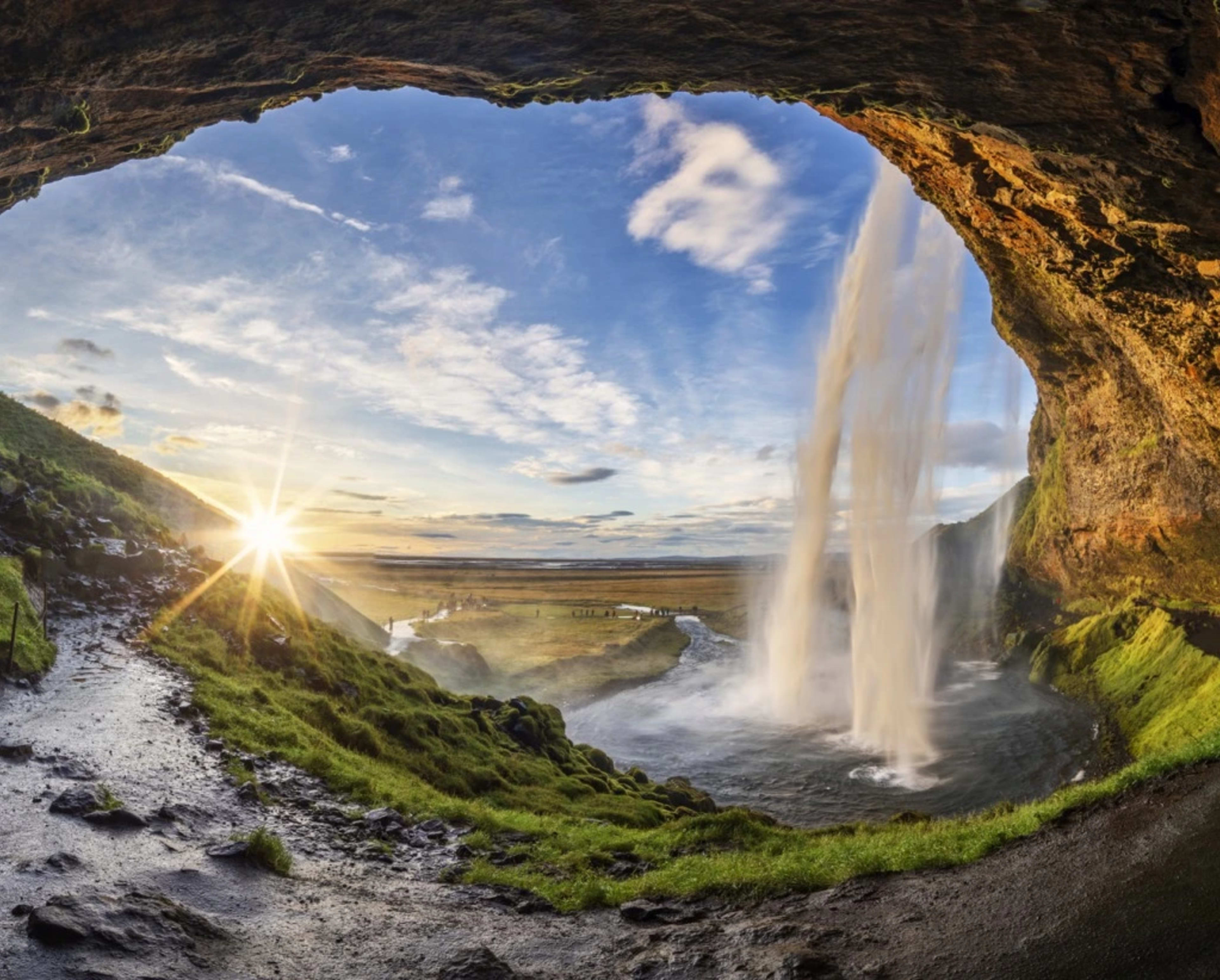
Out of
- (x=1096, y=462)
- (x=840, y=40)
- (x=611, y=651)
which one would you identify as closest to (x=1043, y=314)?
(x=1096, y=462)

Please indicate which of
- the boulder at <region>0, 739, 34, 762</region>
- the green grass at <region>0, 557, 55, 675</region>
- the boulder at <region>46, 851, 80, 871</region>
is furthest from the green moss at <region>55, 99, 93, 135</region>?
the green grass at <region>0, 557, 55, 675</region>

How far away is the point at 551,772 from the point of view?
24.1 m

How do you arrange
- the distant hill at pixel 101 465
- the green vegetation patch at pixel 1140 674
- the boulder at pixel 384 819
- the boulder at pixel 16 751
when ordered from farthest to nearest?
the distant hill at pixel 101 465 < the green vegetation patch at pixel 1140 674 < the boulder at pixel 384 819 < the boulder at pixel 16 751

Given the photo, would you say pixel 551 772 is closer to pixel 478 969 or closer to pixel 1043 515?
pixel 478 969

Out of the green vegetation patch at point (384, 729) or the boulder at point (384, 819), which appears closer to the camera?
the boulder at point (384, 819)

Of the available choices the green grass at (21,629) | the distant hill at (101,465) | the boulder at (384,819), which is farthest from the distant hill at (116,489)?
the boulder at (384,819)

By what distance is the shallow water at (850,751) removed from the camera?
1072 inches

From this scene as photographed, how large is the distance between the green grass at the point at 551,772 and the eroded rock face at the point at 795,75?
11.3 meters

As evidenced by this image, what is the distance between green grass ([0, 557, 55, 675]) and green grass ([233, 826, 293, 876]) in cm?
1118

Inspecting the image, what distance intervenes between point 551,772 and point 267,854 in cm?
1375

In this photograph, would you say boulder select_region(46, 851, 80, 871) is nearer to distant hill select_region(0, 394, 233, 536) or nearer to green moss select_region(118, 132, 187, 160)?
green moss select_region(118, 132, 187, 160)

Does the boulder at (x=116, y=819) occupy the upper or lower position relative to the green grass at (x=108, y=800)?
lower

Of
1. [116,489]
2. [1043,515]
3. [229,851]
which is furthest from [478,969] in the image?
[1043,515]

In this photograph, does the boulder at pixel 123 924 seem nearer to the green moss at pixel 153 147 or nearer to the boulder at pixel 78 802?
the boulder at pixel 78 802
